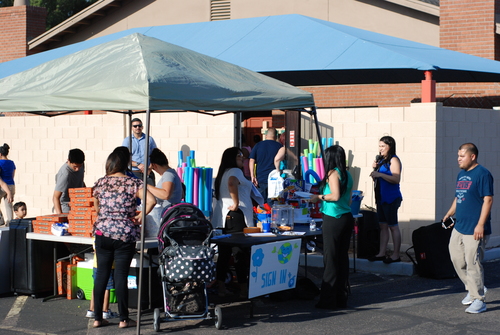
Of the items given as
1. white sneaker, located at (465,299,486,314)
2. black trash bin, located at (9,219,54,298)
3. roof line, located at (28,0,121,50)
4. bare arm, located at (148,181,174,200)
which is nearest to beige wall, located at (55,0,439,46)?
roof line, located at (28,0,121,50)

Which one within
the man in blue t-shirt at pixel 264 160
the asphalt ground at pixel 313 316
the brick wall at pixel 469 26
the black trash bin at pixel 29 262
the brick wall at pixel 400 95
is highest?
the brick wall at pixel 469 26

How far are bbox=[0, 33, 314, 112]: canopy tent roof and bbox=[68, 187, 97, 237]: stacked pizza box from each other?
3.74 ft

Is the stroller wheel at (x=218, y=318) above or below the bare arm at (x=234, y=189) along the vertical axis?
below

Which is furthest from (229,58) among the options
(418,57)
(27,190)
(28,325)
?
(28,325)

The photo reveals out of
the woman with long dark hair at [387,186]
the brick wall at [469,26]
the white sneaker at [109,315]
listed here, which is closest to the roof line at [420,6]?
the brick wall at [469,26]

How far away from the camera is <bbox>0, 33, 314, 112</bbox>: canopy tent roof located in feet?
22.4

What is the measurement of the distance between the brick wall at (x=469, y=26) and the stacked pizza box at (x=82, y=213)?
37.3 feet

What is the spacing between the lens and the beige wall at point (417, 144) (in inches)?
424

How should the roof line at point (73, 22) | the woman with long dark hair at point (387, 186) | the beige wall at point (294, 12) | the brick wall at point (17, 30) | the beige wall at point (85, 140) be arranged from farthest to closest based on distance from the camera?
the brick wall at point (17, 30) → the roof line at point (73, 22) → the beige wall at point (294, 12) → the beige wall at point (85, 140) → the woman with long dark hair at point (387, 186)

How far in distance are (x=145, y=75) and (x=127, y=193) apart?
1.19 meters

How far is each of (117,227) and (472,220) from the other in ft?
12.3

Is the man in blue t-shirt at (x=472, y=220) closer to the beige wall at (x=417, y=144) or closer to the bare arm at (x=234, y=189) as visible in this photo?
the bare arm at (x=234, y=189)

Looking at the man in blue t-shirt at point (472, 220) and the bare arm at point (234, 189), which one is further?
the bare arm at point (234, 189)

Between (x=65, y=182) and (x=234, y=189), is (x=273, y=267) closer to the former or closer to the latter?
(x=234, y=189)
